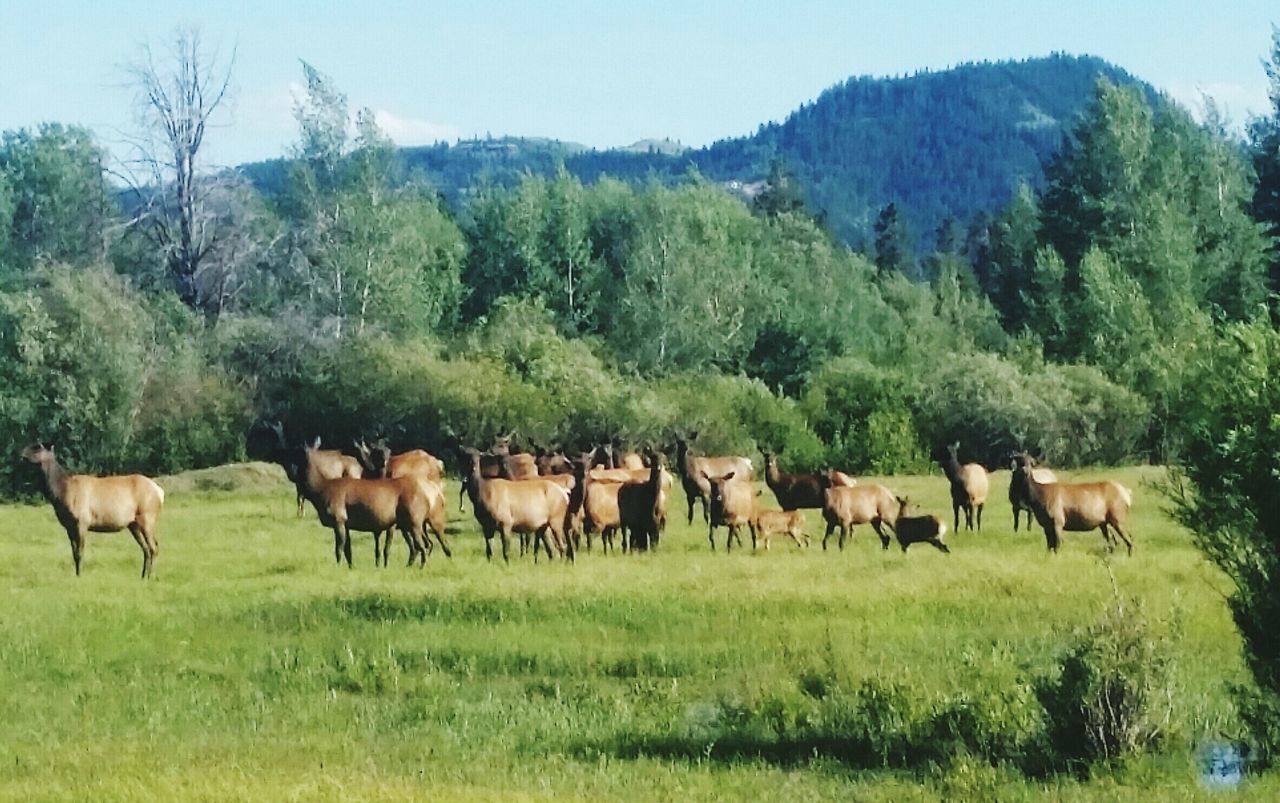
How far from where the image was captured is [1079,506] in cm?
2502

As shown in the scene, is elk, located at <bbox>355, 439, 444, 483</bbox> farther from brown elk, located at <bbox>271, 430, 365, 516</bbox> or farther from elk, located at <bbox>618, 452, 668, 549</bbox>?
elk, located at <bbox>618, 452, 668, 549</bbox>

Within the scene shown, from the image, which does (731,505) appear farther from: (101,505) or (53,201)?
(53,201)

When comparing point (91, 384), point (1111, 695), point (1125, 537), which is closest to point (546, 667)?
point (1111, 695)

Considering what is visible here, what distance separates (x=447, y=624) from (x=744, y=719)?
5690mm

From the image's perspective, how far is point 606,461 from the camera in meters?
36.6

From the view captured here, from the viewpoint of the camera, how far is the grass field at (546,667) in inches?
450

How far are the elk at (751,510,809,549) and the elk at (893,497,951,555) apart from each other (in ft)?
7.19

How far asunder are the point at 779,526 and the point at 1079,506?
4.93 metres

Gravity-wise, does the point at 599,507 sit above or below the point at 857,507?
above

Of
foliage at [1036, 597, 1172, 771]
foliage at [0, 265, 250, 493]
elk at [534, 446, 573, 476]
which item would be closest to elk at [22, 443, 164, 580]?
elk at [534, 446, 573, 476]

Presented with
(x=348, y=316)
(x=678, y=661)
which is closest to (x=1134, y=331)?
(x=348, y=316)

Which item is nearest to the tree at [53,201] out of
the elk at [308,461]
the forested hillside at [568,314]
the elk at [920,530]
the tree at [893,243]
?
the forested hillside at [568,314]

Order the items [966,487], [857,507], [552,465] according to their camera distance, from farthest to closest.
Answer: [552,465] → [966,487] → [857,507]

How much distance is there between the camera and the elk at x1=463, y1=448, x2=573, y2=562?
24.5 metres
